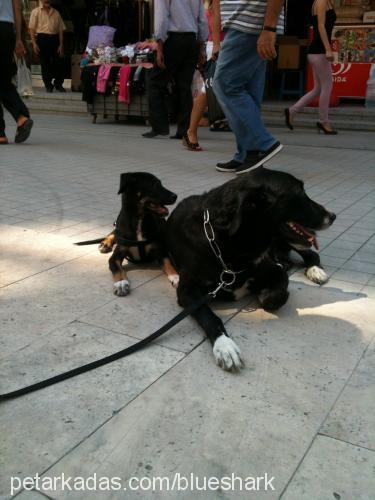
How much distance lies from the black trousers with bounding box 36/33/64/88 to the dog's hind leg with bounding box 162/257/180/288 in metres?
12.7

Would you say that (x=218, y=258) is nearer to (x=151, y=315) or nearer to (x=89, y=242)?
(x=151, y=315)

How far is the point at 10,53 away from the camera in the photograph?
8.26 meters

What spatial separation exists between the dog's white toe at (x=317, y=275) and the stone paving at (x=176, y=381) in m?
0.05

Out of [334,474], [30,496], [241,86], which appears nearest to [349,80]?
[241,86]

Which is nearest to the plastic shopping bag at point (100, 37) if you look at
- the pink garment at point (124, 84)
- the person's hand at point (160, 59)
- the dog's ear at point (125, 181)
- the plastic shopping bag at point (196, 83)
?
the pink garment at point (124, 84)

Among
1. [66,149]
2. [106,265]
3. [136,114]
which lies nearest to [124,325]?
[106,265]

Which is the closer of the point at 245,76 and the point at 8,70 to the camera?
the point at 245,76

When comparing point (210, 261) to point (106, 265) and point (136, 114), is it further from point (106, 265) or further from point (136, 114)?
point (136, 114)

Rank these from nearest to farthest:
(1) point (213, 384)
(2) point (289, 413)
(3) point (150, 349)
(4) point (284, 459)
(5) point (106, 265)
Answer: (4) point (284, 459), (2) point (289, 413), (1) point (213, 384), (3) point (150, 349), (5) point (106, 265)

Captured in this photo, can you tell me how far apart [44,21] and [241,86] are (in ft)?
33.1

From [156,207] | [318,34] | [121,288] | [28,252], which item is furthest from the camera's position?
[318,34]

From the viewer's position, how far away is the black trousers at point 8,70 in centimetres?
812

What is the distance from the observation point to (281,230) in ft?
9.87

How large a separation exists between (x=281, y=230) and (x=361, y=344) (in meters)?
0.74
